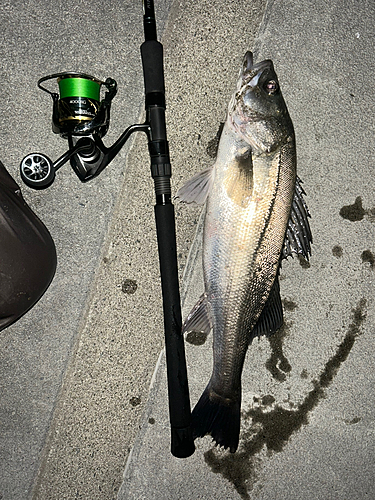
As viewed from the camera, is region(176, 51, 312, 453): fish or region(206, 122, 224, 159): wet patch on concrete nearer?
region(176, 51, 312, 453): fish

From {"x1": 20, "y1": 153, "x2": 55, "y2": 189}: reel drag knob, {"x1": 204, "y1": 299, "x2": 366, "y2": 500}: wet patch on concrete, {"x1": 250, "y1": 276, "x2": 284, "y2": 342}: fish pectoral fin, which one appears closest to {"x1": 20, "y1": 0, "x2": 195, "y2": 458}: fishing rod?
{"x1": 20, "y1": 153, "x2": 55, "y2": 189}: reel drag knob

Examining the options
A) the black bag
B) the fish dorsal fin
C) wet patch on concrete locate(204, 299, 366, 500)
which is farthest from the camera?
wet patch on concrete locate(204, 299, 366, 500)

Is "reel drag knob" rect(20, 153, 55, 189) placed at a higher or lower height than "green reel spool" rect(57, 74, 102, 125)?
lower

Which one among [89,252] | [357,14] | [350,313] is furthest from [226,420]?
[357,14]

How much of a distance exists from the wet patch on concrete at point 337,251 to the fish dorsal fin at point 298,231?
438 millimetres

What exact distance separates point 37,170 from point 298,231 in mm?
1344

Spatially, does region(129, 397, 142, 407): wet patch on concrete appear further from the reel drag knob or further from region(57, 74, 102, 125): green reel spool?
region(57, 74, 102, 125): green reel spool

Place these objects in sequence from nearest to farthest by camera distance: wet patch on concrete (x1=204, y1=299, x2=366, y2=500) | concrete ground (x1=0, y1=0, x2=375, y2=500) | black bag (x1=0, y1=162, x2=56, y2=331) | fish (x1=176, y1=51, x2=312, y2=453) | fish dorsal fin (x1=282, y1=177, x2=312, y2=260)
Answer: black bag (x1=0, y1=162, x2=56, y2=331) → fish (x1=176, y1=51, x2=312, y2=453) → fish dorsal fin (x1=282, y1=177, x2=312, y2=260) → concrete ground (x1=0, y1=0, x2=375, y2=500) → wet patch on concrete (x1=204, y1=299, x2=366, y2=500)

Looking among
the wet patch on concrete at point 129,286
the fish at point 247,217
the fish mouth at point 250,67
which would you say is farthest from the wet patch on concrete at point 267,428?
the fish mouth at point 250,67

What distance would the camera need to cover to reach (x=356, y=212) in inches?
93.9

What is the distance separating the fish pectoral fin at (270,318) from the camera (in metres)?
2.04

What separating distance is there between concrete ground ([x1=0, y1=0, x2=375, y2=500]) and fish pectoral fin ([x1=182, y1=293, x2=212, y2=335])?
11.2 inches

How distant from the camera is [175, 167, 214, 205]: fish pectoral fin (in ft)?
6.53

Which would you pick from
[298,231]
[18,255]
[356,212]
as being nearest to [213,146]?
[298,231]
